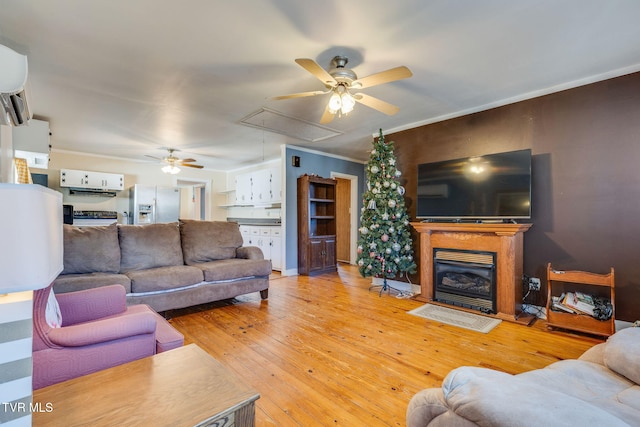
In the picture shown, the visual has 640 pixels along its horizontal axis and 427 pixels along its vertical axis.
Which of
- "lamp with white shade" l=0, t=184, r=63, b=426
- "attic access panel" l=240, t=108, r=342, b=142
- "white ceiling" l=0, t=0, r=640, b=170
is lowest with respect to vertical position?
"lamp with white shade" l=0, t=184, r=63, b=426

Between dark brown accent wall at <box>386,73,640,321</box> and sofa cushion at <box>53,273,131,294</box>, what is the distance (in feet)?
13.9

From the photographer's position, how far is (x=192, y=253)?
3.54 m

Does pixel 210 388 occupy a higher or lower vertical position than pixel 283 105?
lower

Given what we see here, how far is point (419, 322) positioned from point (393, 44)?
8.60 ft

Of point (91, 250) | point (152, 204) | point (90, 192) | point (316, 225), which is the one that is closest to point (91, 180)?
point (90, 192)

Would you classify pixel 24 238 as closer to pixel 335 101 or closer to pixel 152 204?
pixel 335 101

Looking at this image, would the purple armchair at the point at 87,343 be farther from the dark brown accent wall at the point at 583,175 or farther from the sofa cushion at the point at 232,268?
the dark brown accent wall at the point at 583,175

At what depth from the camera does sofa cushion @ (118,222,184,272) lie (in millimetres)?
3092

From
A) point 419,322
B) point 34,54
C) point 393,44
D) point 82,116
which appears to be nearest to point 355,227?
point 419,322

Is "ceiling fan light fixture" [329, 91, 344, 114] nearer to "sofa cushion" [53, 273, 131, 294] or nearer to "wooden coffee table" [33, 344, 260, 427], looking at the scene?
"wooden coffee table" [33, 344, 260, 427]

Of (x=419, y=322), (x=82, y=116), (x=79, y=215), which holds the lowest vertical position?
(x=419, y=322)

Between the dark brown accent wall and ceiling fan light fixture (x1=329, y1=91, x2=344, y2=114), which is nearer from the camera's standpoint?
ceiling fan light fixture (x1=329, y1=91, x2=344, y2=114)

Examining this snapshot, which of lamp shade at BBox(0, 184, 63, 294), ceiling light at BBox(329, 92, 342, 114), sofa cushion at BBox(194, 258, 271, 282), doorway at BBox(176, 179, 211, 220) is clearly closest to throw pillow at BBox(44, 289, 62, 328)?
lamp shade at BBox(0, 184, 63, 294)

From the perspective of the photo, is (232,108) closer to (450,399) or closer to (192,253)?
(192,253)
